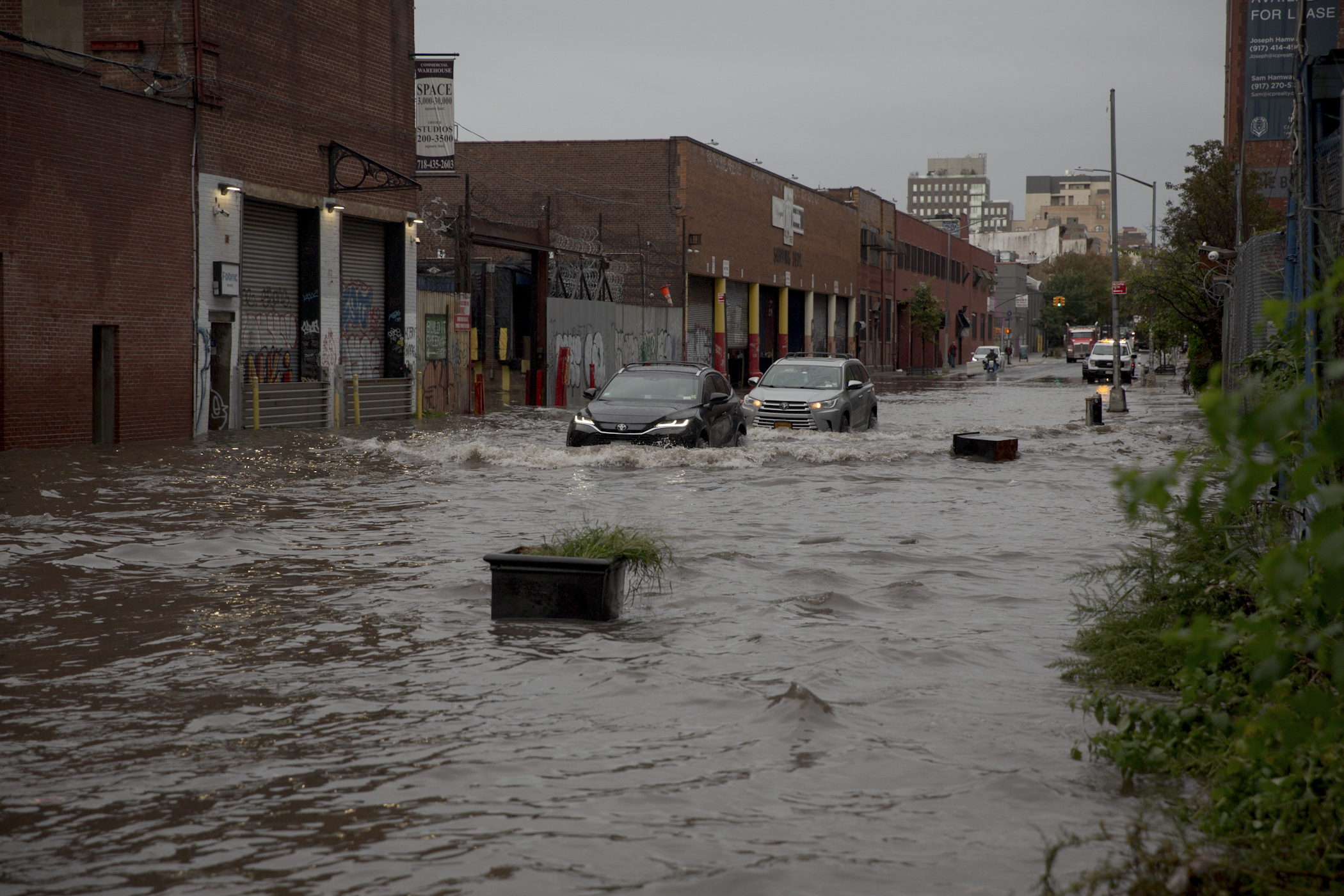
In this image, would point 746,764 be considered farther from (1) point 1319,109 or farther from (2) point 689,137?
(2) point 689,137

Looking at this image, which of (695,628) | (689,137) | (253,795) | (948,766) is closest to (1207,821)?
(948,766)

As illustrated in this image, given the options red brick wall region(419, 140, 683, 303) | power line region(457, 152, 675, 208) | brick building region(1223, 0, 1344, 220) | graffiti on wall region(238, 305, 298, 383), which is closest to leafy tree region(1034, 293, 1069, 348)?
brick building region(1223, 0, 1344, 220)

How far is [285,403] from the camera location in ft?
88.0

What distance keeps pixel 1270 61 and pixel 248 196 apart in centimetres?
2727

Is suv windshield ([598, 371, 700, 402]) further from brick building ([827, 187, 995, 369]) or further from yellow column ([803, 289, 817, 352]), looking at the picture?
brick building ([827, 187, 995, 369])

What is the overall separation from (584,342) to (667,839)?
1446 inches

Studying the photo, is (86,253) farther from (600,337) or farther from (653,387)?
(600,337)

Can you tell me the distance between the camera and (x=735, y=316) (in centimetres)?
5750

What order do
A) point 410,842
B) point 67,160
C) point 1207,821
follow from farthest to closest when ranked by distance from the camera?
1. point 67,160
2. point 410,842
3. point 1207,821

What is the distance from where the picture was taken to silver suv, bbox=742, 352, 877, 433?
80.0ft

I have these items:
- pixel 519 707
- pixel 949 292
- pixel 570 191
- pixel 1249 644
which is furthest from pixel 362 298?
pixel 949 292

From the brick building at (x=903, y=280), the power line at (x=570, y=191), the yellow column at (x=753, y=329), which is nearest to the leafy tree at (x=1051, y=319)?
the brick building at (x=903, y=280)

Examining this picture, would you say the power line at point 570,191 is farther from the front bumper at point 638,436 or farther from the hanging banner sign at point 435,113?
the front bumper at point 638,436

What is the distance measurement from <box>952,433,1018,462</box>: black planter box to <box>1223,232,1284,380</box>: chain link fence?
15.6ft
